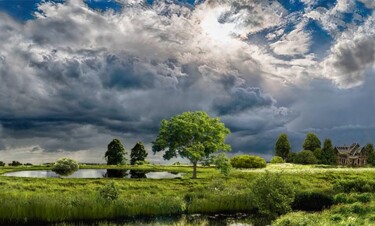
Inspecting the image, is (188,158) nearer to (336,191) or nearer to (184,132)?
(184,132)

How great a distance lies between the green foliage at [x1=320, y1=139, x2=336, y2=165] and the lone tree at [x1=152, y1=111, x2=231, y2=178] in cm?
5957

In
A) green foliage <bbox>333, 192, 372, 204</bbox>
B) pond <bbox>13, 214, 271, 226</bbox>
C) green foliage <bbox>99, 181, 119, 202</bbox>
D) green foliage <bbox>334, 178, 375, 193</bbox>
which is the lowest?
pond <bbox>13, 214, 271, 226</bbox>

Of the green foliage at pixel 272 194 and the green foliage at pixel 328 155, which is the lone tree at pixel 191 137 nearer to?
the green foliage at pixel 272 194

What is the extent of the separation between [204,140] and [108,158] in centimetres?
3672

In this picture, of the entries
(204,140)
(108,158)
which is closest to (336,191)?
(204,140)

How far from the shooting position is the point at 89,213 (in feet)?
111

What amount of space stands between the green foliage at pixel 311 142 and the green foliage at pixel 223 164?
67741 mm

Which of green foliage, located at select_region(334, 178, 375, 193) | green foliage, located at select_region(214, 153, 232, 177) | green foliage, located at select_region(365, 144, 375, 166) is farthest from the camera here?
green foliage, located at select_region(365, 144, 375, 166)

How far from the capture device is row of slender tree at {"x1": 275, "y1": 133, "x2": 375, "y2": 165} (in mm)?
108875

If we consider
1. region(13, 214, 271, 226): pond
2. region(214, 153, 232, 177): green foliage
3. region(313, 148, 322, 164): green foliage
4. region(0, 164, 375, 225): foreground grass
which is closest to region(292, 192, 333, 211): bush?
region(0, 164, 375, 225): foreground grass

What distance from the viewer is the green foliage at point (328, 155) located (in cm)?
11244

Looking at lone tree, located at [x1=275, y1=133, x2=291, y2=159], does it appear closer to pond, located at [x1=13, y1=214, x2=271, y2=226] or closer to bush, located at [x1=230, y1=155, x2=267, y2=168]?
bush, located at [x1=230, y1=155, x2=267, y2=168]

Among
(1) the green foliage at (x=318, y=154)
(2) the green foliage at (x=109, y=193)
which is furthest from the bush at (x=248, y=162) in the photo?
(2) the green foliage at (x=109, y=193)

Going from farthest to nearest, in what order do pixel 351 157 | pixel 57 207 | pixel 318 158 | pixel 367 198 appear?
pixel 351 157 < pixel 318 158 < pixel 367 198 < pixel 57 207
